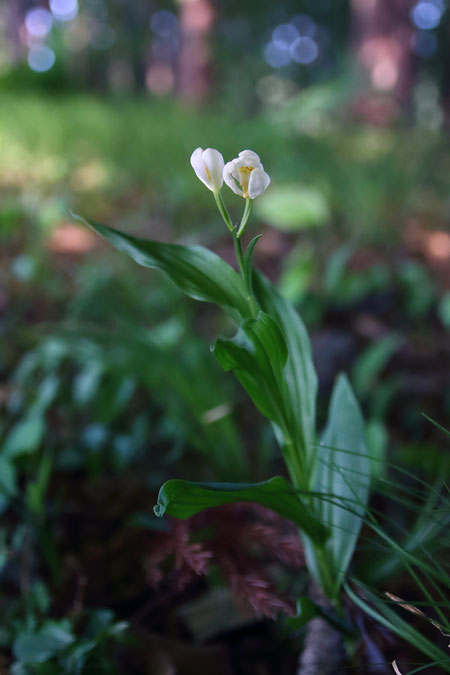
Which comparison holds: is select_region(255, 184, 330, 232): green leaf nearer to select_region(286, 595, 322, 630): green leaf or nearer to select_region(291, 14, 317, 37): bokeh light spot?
select_region(286, 595, 322, 630): green leaf

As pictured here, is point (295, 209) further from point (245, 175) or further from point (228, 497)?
point (228, 497)

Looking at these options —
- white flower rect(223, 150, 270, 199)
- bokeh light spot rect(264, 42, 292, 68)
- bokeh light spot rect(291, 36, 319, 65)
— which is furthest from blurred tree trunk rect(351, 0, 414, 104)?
bokeh light spot rect(291, 36, 319, 65)

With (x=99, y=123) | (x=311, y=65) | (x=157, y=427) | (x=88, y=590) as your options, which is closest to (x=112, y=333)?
(x=157, y=427)

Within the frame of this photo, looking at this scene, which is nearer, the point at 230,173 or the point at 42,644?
the point at 230,173

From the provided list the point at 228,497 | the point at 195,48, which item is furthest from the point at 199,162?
the point at 195,48

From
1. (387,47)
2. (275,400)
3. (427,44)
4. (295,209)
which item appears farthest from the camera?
(427,44)

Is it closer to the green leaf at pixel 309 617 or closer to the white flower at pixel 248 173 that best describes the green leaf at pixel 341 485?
the green leaf at pixel 309 617
